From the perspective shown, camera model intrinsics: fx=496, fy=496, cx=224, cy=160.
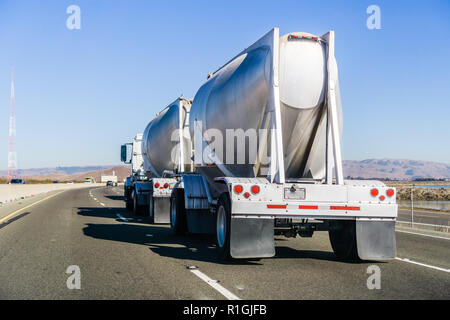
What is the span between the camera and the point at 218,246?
29.3 ft

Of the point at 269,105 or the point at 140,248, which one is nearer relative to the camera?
the point at 269,105

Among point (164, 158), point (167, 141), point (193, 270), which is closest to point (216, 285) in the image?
point (193, 270)

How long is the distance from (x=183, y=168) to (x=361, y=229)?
7316 mm

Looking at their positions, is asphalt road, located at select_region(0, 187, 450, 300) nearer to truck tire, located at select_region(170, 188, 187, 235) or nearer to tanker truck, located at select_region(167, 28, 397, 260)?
truck tire, located at select_region(170, 188, 187, 235)

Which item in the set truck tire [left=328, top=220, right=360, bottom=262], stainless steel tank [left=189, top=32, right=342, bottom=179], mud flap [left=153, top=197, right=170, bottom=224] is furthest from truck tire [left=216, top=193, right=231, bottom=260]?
mud flap [left=153, top=197, right=170, bottom=224]

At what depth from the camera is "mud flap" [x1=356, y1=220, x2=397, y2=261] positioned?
8281 mm

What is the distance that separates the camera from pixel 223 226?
28.3ft

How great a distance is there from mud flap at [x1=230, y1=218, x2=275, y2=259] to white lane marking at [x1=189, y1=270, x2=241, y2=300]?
714mm

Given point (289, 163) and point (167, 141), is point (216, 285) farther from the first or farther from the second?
point (167, 141)

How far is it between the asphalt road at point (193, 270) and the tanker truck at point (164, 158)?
3.18 meters

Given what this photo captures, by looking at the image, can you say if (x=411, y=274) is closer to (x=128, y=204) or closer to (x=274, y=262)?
(x=274, y=262)
